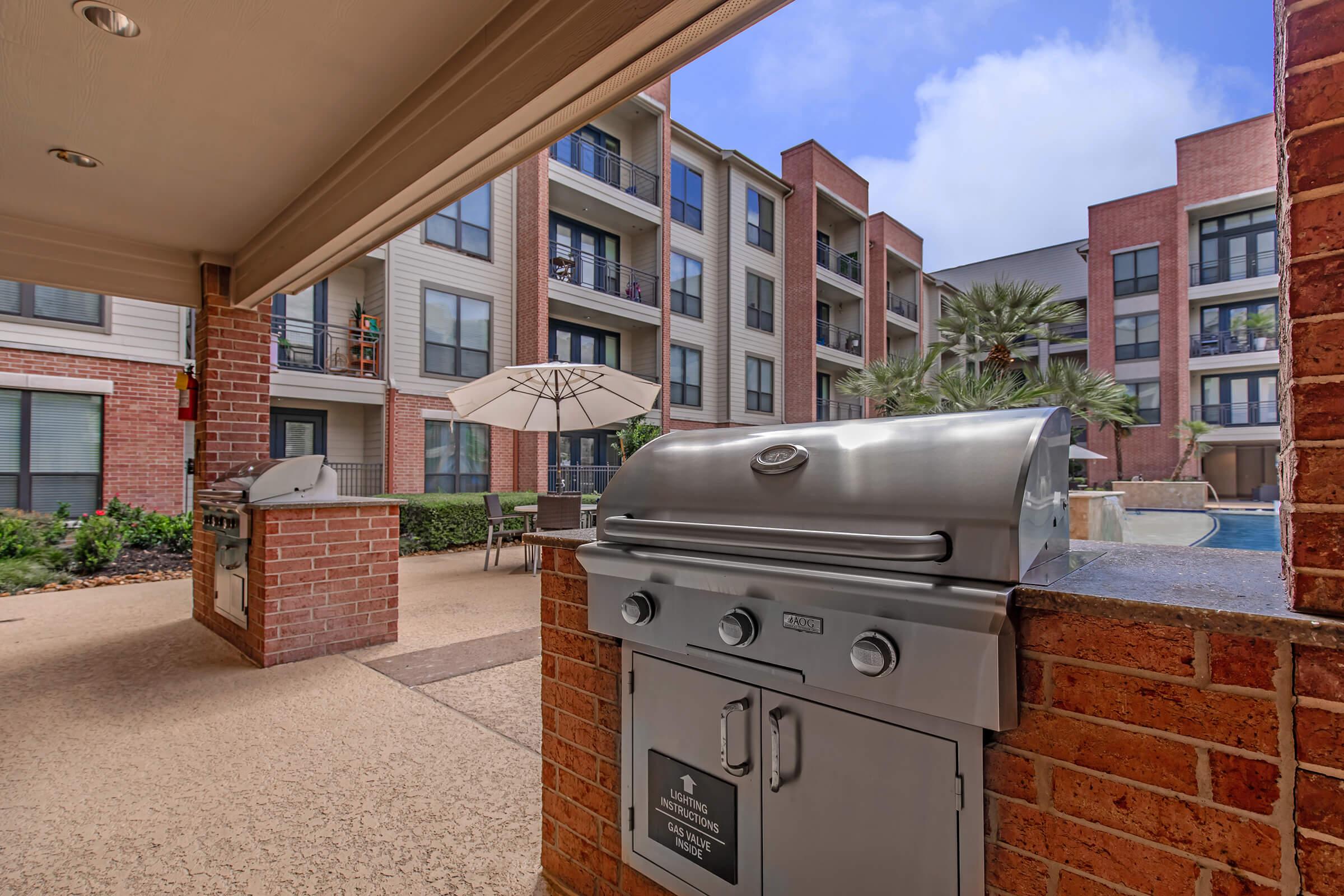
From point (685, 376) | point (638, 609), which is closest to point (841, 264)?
point (685, 376)

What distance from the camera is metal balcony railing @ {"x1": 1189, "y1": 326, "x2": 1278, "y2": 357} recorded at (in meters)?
21.1

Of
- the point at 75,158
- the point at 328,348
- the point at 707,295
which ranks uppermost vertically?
the point at 707,295

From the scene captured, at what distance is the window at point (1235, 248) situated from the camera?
21359mm

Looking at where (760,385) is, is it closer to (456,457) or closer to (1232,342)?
(456,457)

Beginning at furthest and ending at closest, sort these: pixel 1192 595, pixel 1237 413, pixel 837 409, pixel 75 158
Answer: pixel 837 409 < pixel 1237 413 < pixel 75 158 < pixel 1192 595

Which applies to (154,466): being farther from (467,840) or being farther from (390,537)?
(467,840)

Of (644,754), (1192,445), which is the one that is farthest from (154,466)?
(1192,445)

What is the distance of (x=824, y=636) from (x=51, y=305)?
40.5ft

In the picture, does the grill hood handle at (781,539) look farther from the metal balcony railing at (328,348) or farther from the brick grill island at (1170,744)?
the metal balcony railing at (328,348)

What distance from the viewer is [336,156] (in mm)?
3396

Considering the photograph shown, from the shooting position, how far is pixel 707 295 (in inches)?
703

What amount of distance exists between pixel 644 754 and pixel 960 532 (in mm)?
1059

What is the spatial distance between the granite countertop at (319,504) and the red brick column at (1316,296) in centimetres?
462

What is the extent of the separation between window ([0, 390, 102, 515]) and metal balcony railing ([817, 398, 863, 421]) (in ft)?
57.8
